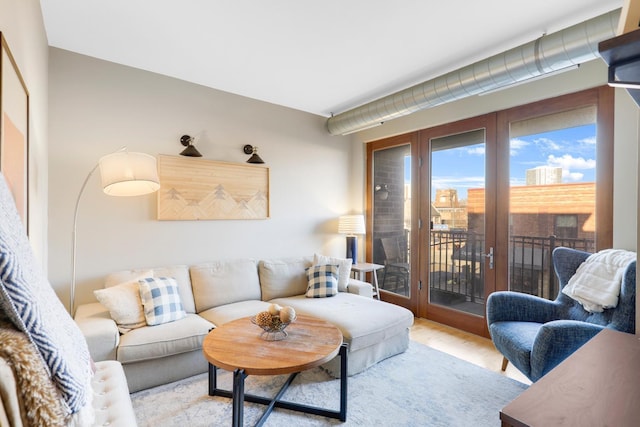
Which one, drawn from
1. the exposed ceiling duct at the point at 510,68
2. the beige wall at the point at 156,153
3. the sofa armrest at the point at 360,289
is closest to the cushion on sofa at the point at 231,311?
the beige wall at the point at 156,153

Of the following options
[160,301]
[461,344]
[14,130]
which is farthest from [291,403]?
[14,130]

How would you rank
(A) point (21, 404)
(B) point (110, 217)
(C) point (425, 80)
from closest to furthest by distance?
1. (A) point (21, 404)
2. (B) point (110, 217)
3. (C) point (425, 80)

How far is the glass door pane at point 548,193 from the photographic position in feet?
8.79

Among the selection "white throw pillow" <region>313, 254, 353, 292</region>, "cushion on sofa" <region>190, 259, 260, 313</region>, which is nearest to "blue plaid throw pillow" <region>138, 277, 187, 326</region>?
"cushion on sofa" <region>190, 259, 260, 313</region>

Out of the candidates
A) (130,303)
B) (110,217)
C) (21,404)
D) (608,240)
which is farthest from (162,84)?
(608,240)

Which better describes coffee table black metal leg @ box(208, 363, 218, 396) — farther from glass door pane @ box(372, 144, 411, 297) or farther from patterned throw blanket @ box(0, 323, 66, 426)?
glass door pane @ box(372, 144, 411, 297)

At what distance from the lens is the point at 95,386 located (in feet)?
4.93

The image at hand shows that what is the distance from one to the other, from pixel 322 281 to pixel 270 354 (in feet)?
5.22

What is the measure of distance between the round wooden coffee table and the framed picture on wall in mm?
1297

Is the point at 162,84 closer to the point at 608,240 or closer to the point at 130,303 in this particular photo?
the point at 130,303

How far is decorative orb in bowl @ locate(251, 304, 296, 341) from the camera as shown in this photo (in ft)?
6.81

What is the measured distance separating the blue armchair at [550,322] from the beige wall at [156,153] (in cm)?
248

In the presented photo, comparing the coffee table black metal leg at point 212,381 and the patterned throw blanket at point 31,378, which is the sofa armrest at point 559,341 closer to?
the coffee table black metal leg at point 212,381

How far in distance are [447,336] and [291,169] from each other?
2.70 metres
